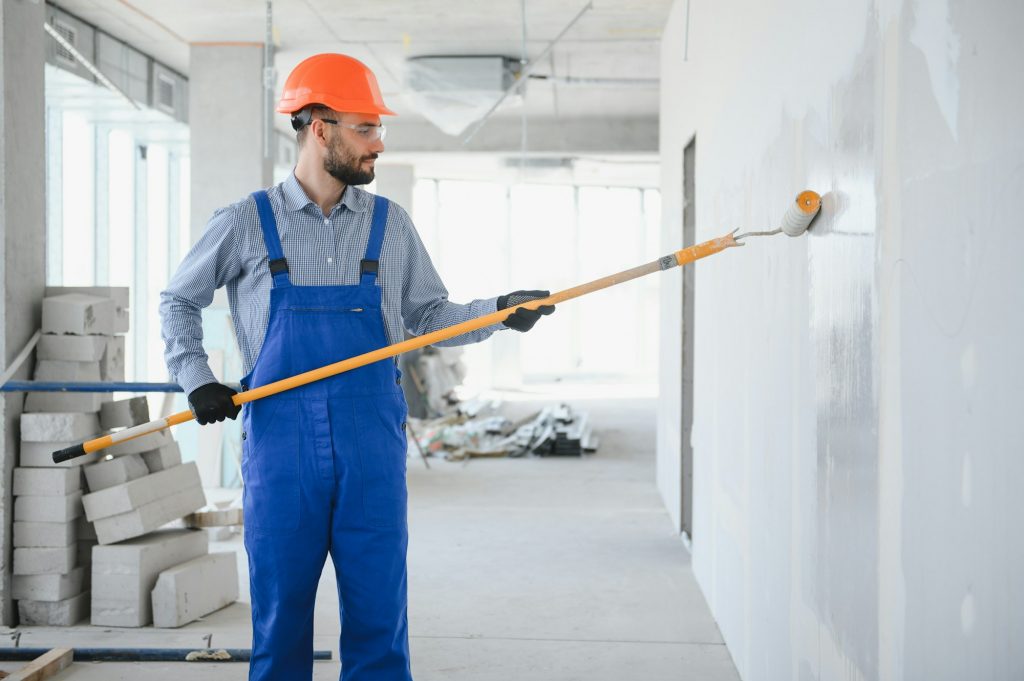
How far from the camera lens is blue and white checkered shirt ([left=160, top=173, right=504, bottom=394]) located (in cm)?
230

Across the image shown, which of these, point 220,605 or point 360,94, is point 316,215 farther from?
point 220,605

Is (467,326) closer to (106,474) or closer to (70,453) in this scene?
(70,453)

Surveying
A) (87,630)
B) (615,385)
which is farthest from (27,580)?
(615,385)

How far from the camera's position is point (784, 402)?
2553mm

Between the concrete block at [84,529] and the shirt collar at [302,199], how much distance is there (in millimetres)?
2095

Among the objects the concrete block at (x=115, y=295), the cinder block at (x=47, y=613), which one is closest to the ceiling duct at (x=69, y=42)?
the concrete block at (x=115, y=295)

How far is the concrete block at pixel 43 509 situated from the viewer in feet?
12.3

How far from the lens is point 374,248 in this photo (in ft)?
7.66

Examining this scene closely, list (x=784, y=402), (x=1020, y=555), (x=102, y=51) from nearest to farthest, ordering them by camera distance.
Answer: (x=1020, y=555), (x=784, y=402), (x=102, y=51)

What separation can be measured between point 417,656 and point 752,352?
4.95ft

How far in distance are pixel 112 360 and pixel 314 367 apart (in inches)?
83.8

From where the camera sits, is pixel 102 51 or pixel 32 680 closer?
pixel 32 680

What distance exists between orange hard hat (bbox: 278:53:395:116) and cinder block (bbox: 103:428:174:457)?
201 centimetres

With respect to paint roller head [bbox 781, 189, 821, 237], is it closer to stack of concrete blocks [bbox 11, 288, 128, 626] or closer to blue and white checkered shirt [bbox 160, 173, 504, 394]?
blue and white checkered shirt [bbox 160, 173, 504, 394]
